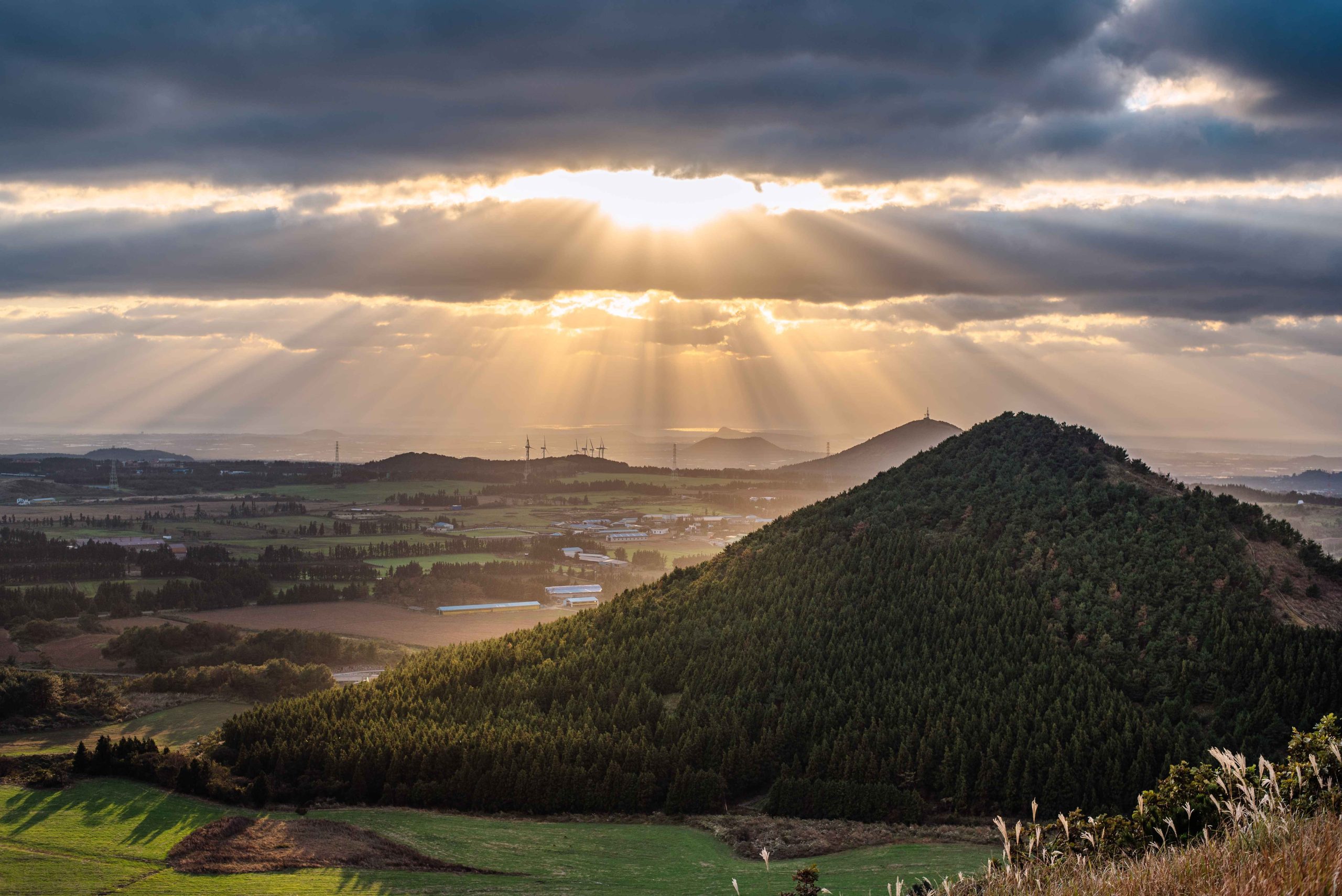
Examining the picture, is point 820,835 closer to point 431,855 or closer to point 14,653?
point 431,855

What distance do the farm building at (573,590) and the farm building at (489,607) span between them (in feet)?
13.2

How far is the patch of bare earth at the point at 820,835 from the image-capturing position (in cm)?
4203

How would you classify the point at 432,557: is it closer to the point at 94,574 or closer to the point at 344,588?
the point at 344,588

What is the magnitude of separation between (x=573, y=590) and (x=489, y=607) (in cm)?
1427

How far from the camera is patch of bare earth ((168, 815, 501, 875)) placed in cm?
3997

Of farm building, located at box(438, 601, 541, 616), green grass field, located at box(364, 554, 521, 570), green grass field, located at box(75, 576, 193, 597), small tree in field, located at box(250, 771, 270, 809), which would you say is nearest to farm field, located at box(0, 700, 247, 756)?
small tree in field, located at box(250, 771, 270, 809)

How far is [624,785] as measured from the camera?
49.2 meters

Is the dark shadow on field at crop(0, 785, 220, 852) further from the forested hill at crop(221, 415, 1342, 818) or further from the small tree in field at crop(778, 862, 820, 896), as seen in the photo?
the small tree in field at crop(778, 862, 820, 896)

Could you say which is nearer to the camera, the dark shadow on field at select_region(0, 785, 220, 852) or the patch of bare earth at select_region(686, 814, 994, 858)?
the patch of bare earth at select_region(686, 814, 994, 858)

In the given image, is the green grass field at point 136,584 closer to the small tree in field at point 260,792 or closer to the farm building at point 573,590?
the farm building at point 573,590

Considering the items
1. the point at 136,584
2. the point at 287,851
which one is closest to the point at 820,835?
the point at 287,851

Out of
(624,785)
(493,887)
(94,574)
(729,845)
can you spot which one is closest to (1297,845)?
(493,887)

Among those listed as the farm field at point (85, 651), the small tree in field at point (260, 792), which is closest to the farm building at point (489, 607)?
the farm field at point (85, 651)

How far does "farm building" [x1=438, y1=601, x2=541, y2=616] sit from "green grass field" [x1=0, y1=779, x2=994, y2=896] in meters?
90.2
